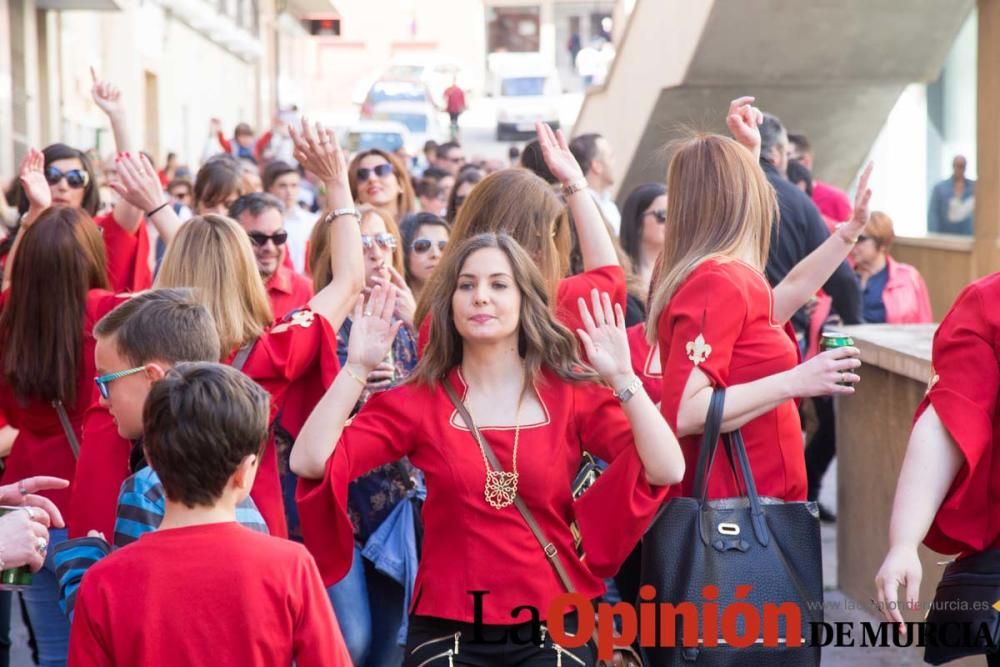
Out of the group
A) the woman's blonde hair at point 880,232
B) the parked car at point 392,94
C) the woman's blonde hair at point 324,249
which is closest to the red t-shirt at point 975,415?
the woman's blonde hair at point 324,249

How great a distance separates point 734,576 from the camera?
12.7 feet

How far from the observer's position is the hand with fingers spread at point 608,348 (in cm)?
363

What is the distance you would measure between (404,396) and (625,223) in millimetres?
2859

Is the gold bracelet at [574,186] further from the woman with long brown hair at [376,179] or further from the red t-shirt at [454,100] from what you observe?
the red t-shirt at [454,100]

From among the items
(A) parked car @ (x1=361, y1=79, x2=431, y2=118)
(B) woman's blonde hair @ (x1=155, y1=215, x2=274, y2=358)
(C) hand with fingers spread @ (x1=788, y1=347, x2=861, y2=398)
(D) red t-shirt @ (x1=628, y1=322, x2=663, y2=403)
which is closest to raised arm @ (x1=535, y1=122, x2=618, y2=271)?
(D) red t-shirt @ (x1=628, y1=322, x2=663, y2=403)

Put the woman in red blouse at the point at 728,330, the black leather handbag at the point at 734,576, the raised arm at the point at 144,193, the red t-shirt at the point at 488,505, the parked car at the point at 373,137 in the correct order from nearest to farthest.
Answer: the red t-shirt at the point at 488,505
the black leather handbag at the point at 734,576
the woman in red blouse at the point at 728,330
the raised arm at the point at 144,193
the parked car at the point at 373,137

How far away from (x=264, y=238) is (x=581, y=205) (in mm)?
1514

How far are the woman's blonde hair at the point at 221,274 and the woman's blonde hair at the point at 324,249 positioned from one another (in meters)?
0.54

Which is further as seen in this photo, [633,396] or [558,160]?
[558,160]

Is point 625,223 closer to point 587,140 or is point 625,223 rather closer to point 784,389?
point 587,140

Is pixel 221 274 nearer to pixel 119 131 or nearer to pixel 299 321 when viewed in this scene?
pixel 299 321

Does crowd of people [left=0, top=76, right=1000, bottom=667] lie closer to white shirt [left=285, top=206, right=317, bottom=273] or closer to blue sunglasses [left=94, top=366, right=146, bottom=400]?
blue sunglasses [left=94, top=366, right=146, bottom=400]

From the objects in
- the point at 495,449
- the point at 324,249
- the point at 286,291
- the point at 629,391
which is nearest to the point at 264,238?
the point at 286,291

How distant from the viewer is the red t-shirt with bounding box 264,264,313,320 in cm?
593
